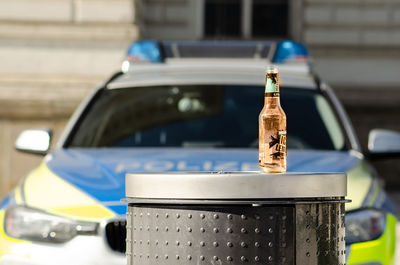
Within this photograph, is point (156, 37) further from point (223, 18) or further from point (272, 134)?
point (272, 134)

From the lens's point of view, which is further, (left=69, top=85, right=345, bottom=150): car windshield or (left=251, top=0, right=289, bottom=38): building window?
(left=251, top=0, right=289, bottom=38): building window

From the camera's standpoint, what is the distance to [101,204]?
3.86m

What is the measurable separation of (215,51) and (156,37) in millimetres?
8400

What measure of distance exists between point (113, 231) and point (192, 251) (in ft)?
3.98

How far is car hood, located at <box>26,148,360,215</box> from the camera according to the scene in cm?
402

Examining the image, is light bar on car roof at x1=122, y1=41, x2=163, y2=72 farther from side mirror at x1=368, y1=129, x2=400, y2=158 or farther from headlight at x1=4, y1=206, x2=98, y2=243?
headlight at x1=4, y1=206, x2=98, y2=243

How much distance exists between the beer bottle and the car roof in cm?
245

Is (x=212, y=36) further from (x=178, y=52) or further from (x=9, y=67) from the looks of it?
(x=178, y=52)

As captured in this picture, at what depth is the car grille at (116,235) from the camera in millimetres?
3797

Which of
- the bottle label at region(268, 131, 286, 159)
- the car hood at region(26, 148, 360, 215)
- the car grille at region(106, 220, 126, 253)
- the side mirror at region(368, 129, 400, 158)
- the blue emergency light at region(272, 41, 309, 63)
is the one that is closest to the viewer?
the bottle label at region(268, 131, 286, 159)

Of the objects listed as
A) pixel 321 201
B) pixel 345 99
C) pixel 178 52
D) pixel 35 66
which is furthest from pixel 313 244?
pixel 345 99

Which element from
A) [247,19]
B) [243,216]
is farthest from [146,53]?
[247,19]

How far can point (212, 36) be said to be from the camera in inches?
596

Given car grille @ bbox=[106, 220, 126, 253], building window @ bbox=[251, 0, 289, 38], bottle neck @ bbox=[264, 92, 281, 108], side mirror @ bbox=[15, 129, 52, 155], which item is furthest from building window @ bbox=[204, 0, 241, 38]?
bottle neck @ bbox=[264, 92, 281, 108]
